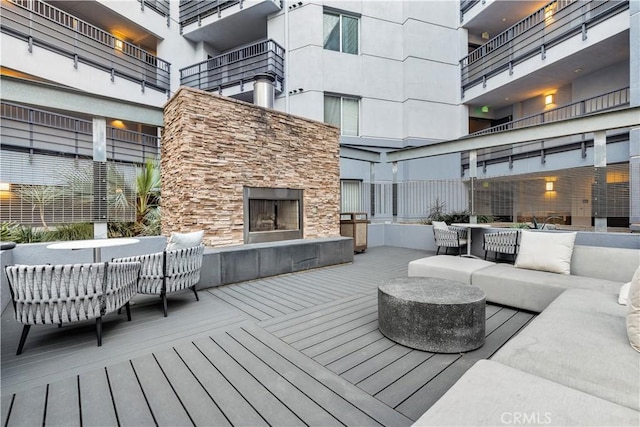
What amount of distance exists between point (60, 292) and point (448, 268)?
4.11 metres

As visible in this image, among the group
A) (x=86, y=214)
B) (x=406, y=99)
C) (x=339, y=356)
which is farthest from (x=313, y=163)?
(x=406, y=99)

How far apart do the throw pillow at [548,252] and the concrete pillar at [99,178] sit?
639 centimetres

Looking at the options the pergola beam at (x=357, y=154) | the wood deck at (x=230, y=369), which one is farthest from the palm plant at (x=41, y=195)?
the pergola beam at (x=357, y=154)

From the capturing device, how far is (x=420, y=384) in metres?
1.94

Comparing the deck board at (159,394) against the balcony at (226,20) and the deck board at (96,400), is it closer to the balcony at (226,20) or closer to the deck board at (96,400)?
the deck board at (96,400)

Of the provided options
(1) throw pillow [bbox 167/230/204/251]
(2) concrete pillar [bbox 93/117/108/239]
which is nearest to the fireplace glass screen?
(1) throw pillow [bbox 167/230/204/251]

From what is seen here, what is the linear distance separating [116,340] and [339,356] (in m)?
2.04

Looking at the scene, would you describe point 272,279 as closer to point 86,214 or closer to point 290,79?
point 86,214

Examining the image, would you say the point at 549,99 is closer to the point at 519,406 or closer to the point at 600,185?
the point at 600,185

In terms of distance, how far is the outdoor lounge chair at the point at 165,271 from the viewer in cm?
319

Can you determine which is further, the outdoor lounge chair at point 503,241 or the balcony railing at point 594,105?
the balcony railing at point 594,105

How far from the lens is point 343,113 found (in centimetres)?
982

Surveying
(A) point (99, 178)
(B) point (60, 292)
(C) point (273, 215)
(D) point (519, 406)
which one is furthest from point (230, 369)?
(A) point (99, 178)

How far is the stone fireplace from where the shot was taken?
464cm
